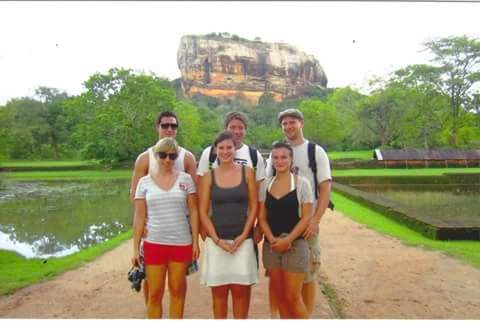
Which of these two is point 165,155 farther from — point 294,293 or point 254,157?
point 294,293

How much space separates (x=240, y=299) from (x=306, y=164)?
94 cm

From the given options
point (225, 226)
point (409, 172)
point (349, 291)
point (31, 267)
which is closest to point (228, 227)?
point (225, 226)

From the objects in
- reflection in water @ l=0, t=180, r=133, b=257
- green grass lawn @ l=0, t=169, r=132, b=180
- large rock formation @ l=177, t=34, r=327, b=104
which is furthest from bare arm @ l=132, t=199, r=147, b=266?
large rock formation @ l=177, t=34, r=327, b=104

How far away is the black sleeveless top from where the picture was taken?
8.25ft

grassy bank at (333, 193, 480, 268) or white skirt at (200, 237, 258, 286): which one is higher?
white skirt at (200, 237, 258, 286)

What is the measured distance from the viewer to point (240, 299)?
256 centimetres

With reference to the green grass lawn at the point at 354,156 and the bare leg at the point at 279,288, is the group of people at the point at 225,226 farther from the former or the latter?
the green grass lawn at the point at 354,156

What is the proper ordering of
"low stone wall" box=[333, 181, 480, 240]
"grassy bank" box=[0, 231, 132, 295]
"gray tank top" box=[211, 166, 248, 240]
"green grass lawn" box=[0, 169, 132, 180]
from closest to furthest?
"gray tank top" box=[211, 166, 248, 240], "grassy bank" box=[0, 231, 132, 295], "low stone wall" box=[333, 181, 480, 240], "green grass lawn" box=[0, 169, 132, 180]

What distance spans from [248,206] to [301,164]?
54 cm

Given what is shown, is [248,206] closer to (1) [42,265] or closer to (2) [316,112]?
(1) [42,265]

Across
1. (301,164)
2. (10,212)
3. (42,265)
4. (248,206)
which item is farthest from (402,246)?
(10,212)

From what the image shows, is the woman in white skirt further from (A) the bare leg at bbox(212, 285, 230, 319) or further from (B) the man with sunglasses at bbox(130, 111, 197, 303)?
(B) the man with sunglasses at bbox(130, 111, 197, 303)

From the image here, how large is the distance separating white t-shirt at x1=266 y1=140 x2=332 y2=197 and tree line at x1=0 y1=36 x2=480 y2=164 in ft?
67.8

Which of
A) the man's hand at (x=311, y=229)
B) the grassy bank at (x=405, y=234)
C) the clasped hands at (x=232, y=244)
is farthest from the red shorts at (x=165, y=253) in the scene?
the grassy bank at (x=405, y=234)
